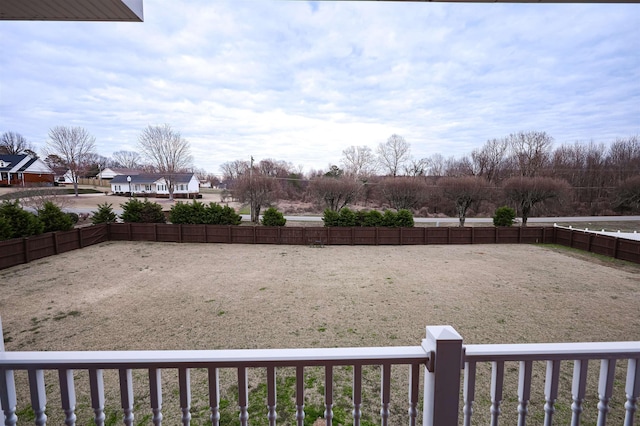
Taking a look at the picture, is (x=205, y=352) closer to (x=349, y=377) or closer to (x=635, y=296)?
(x=349, y=377)

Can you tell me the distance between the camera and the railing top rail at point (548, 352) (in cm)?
138

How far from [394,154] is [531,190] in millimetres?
17933

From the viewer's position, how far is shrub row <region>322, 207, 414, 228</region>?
16.9 meters

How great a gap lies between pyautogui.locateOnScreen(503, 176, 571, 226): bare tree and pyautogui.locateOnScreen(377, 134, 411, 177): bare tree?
15631 mm

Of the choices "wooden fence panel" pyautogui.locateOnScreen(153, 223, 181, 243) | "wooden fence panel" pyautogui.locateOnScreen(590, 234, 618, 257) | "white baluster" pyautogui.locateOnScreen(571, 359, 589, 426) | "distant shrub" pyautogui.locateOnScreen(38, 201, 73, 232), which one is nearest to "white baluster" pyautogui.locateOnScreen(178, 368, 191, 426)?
"white baluster" pyautogui.locateOnScreen(571, 359, 589, 426)

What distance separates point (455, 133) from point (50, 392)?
3572 centimetres

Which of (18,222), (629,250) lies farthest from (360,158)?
(18,222)

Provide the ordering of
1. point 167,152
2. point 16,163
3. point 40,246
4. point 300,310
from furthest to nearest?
1. point 167,152
2. point 16,163
3. point 40,246
4. point 300,310

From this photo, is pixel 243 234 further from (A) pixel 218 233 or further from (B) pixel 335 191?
(B) pixel 335 191

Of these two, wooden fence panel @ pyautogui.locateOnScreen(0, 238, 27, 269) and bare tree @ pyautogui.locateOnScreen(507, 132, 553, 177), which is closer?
wooden fence panel @ pyautogui.locateOnScreen(0, 238, 27, 269)

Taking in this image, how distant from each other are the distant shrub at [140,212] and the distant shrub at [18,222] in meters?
4.50

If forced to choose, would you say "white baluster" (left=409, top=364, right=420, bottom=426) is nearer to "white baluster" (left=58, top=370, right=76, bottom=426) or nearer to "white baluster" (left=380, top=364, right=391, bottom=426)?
"white baluster" (left=380, top=364, right=391, bottom=426)

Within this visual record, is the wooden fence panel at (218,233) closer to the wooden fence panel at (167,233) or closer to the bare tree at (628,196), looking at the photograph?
the wooden fence panel at (167,233)

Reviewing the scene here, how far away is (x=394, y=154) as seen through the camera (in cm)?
3725
